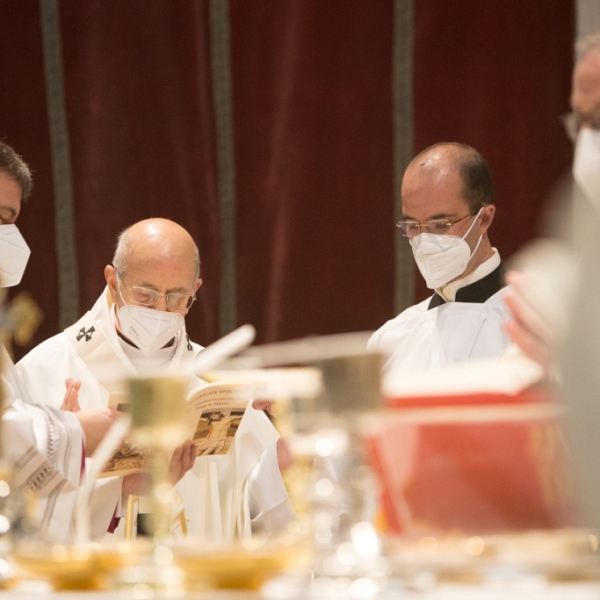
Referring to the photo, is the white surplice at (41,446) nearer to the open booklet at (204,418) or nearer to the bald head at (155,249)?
the open booklet at (204,418)

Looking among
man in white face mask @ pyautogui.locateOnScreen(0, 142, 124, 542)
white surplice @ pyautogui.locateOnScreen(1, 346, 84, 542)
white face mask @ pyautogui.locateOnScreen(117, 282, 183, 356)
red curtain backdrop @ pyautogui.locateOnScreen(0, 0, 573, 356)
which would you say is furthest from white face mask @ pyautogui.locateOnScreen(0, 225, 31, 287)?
red curtain backdrop @ pyautogui.locateOnScreen(0, 0, 573, 356)

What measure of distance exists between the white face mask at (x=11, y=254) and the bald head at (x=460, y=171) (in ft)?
5.28

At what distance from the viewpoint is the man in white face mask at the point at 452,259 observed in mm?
3947

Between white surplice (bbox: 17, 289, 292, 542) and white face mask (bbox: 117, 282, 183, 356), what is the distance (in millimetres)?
107

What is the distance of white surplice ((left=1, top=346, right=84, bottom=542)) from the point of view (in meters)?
2.34

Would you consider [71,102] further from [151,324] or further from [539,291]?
[539,291]

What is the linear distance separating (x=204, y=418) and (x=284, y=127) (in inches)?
113

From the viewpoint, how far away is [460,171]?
4117mm

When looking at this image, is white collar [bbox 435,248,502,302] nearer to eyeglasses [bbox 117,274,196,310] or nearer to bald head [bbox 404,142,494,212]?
bald head [bbox 404,142,494,212]

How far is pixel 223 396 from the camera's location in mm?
2787

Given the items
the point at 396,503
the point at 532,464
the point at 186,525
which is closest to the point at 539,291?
the point at 532,464

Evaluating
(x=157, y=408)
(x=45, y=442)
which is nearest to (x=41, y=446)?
(x=45, y=442)

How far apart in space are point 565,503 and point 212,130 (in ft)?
13.9

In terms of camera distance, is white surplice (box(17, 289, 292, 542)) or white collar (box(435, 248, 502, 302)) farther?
white collar (box(435, 248, 502, 302))
